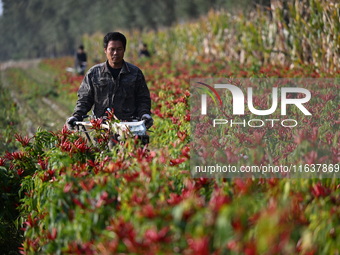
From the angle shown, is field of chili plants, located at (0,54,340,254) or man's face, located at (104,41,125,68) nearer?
field of chili plants, located at (0,54,340,254)

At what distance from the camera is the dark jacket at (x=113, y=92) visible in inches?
191

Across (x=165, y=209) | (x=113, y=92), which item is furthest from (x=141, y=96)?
(x=165, y=209)

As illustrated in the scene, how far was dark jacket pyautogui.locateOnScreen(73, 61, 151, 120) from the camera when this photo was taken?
486cm

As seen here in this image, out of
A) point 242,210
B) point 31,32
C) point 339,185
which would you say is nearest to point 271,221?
point 242,210

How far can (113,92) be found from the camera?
486cm

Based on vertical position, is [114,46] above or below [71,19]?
below

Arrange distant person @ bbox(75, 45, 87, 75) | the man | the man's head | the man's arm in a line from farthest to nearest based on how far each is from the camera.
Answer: distant person @ bbox(75, 45, 87, 75)
the man's arm
the man
the man's head

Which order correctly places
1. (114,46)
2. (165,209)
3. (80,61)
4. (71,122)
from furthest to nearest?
(80,61)
(114,46)
(71,122)
(165,209)

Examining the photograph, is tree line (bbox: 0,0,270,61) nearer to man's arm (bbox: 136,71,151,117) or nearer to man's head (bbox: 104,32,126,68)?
man's arm (bbox: 136,71,151,117)

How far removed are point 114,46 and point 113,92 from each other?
493 mm

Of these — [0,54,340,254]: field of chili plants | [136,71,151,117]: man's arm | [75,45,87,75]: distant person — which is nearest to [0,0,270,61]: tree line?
[75,45,87,75]: distant person

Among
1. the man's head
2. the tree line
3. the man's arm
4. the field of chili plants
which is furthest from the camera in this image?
the tree line

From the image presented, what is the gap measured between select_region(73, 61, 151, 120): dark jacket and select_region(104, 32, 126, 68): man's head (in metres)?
0.11

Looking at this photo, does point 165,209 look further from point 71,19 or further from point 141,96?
point 71,19
